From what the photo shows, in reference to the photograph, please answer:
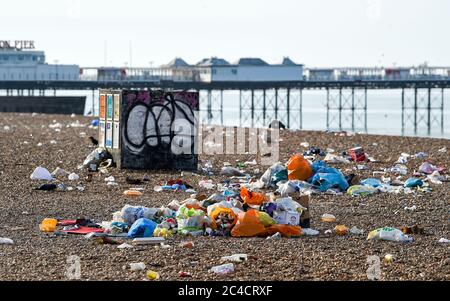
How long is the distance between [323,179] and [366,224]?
3.76m

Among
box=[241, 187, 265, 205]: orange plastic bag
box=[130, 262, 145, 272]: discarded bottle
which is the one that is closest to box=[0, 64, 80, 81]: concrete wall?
box=[241, 187, 265, 205]: orange plastic bag

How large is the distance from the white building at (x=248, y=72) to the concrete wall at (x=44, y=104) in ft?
129

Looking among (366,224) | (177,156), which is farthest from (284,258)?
(177,156)

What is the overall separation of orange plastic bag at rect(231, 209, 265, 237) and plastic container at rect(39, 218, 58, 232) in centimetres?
224

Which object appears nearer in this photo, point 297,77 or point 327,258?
point 327,258

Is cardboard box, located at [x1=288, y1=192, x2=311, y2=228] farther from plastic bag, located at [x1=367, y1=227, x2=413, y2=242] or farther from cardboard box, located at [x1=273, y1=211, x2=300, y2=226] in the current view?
plastic bag, located at [x1=367, y1=227, x2=413, y2=242]

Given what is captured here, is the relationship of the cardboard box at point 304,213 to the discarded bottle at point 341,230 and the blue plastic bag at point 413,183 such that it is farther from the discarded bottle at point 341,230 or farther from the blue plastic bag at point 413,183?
the blue plastic bag at point 413,183

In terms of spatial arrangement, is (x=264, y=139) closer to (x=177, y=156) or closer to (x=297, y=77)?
(x=177, y=156)

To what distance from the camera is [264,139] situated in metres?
31.1

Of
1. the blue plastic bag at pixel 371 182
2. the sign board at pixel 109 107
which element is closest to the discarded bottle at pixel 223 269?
the blue plastic bag at pixel 371 182

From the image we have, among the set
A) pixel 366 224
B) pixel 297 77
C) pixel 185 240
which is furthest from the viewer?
pixel 297 77

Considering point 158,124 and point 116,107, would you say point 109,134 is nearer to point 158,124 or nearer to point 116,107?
point 116,107
